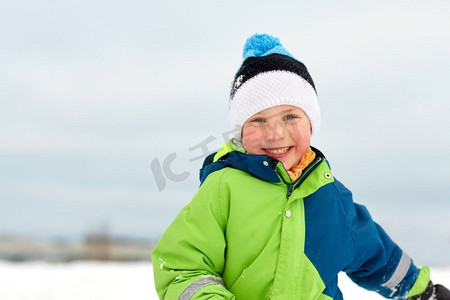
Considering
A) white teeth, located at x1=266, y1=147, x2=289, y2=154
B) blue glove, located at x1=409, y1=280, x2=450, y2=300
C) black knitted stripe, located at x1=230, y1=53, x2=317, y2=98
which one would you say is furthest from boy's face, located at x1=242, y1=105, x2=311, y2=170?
blue glove, located at x1=409, y1=280, x2=450, y2=300

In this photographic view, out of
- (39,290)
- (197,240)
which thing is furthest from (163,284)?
(39,290)

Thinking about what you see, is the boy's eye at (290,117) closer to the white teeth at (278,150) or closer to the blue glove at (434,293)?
the white teeth at (278,150)

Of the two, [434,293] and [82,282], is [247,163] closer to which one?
[434,293]

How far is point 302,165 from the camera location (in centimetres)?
223

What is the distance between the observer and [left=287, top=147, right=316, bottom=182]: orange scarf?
219 centimetres

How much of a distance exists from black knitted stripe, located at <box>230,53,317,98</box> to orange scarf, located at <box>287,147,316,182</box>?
0.99 feet

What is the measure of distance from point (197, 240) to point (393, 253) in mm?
1050

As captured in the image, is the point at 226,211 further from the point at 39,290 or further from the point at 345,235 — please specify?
the point at 39,290

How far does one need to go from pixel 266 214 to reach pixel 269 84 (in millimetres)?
528

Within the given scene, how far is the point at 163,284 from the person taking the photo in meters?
2.04

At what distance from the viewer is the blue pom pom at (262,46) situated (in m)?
2.36

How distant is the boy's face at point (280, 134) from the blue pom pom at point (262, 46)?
0.32 m

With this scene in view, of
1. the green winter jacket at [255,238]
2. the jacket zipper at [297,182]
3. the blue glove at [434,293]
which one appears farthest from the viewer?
the blue glove at [434,293]

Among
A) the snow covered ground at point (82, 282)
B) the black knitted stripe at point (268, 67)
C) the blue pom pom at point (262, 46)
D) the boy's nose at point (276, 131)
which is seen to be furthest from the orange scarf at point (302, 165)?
the snow covered ground at point (82, 282)
